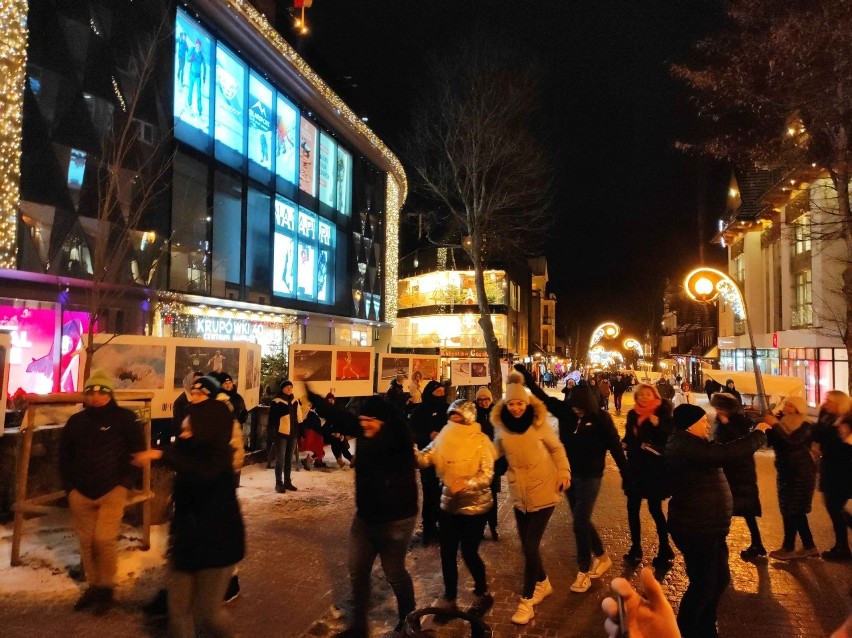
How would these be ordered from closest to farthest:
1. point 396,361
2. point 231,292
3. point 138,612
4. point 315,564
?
1. point 138,612
2. point 315,564
3. point 231,292
4. point 396,361

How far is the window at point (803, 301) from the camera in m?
26.3

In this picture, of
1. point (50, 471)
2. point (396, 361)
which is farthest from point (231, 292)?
point (50, 471)

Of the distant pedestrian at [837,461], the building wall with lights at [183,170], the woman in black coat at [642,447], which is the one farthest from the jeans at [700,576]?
the building wall with lights at [183,170]

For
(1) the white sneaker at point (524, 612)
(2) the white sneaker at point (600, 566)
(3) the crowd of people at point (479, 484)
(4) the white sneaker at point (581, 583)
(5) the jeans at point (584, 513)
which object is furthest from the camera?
(2) the white sneaker at point (600, 566)

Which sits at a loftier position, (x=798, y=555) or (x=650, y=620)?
(x=650, y=620)

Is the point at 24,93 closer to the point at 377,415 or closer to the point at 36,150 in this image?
the point at 36,150

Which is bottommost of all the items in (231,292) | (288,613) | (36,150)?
(288,613)

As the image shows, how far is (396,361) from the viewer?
1853 cm

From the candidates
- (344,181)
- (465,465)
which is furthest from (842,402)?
(344,181)

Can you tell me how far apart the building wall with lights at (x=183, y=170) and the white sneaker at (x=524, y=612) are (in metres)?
7.62

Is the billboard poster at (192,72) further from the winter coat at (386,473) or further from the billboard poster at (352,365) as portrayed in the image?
the winter coat at (386,473)

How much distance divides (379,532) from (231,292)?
45.2 feet

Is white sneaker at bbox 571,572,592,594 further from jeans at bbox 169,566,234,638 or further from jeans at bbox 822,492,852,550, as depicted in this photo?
jeans at bbox 169,566,234,638

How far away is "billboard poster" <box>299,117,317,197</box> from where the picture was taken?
2081 cm
